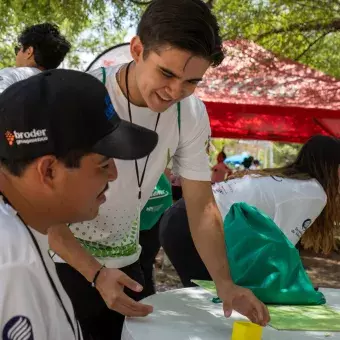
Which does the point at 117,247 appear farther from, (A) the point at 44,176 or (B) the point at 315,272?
(B) the point at 315,272

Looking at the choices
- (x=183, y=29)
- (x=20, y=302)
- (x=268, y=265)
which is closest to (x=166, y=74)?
(x=183, y=29)

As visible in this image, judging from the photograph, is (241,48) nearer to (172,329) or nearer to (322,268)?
(322,268)

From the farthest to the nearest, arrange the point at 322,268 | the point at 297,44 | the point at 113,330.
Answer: the point at 297,44, the point at 322,268, the point at 113,330

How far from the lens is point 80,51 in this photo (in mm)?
16203

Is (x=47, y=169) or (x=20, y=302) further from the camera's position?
(x=47, y=169)

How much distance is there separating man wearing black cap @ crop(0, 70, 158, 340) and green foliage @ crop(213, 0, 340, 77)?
7.01 metres

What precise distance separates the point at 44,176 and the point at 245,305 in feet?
3.21

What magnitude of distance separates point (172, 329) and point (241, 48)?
21.4ft

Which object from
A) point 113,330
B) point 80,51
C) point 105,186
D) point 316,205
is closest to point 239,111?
point 316,205

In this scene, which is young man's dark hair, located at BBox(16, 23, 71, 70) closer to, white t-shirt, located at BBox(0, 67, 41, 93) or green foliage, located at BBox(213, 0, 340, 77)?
white t-shirt, located at BBox(0, 67, 41, 93)

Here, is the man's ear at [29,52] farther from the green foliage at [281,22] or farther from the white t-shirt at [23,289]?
the green foliage at [281,22]

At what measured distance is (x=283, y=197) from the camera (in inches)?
109

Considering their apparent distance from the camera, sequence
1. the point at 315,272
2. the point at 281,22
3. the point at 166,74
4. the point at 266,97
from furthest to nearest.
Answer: the point at 281,22, the point at 266,97, the point at 315,272, the point at 166,74

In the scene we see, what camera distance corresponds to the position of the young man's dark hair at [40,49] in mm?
3537
